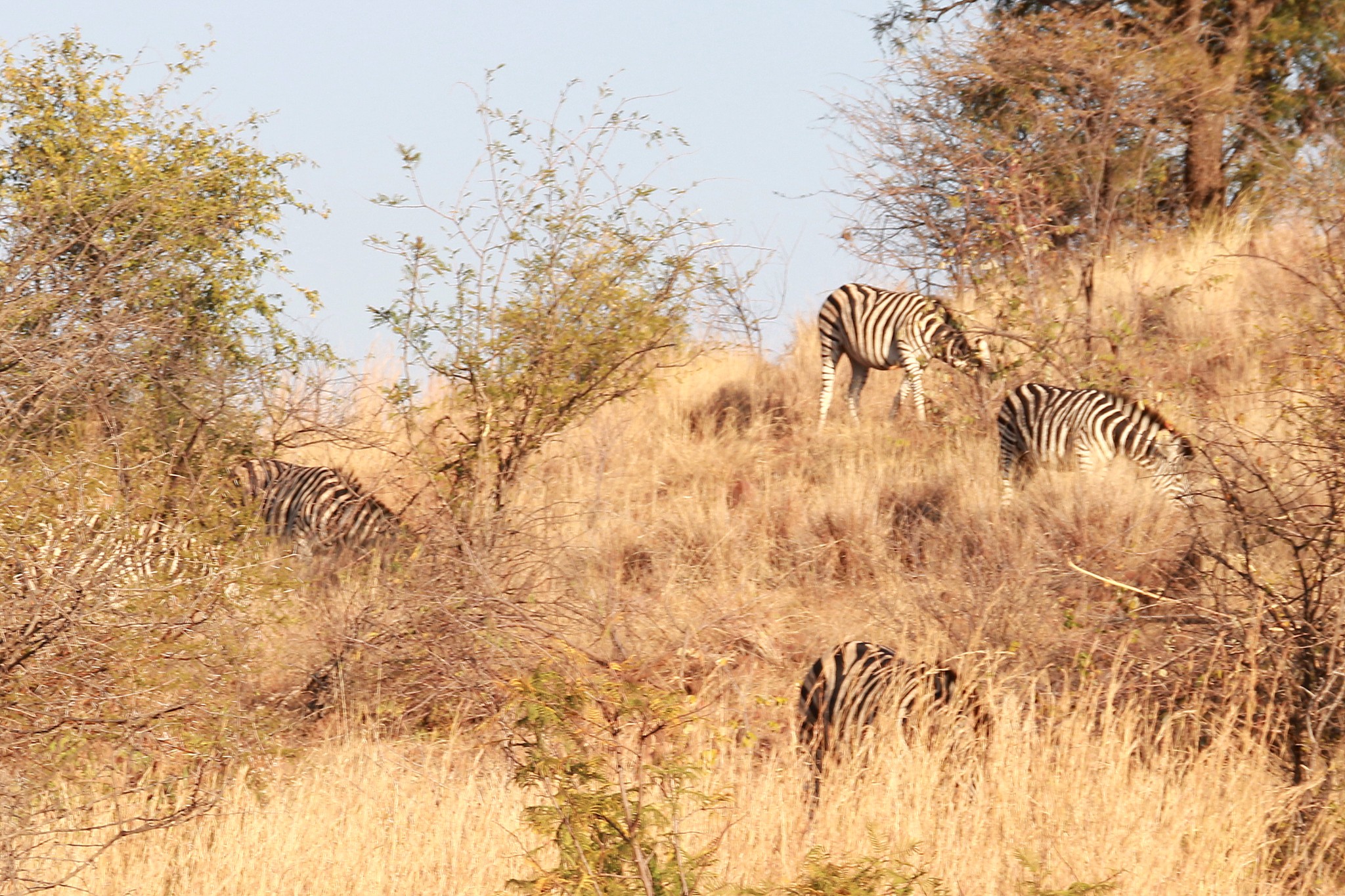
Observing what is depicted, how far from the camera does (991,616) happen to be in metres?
7.78

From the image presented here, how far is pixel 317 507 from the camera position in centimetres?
1052

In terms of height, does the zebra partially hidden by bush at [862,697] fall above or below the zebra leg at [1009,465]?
below

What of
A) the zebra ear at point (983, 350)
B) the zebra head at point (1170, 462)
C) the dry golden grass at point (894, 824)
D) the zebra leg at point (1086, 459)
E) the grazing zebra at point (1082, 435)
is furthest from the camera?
the zebra ear at point (983, 350)

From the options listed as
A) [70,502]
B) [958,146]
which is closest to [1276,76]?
[958,146]

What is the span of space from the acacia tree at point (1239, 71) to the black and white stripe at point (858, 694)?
10.4 metres

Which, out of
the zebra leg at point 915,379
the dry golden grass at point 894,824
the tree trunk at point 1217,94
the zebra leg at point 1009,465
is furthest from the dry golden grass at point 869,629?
the tree trunk at point 1217,94

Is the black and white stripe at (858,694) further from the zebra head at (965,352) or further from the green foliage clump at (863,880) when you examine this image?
the zebra head at (965,352)

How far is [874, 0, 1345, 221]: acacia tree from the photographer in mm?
15836

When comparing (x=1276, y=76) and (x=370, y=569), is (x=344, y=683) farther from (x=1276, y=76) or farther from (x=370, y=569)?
(x=1276, y=76)

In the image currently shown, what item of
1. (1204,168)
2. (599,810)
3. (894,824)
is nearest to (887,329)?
(1204,168)

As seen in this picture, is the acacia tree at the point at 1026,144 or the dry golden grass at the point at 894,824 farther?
the acacia tree at the point at 1026,144

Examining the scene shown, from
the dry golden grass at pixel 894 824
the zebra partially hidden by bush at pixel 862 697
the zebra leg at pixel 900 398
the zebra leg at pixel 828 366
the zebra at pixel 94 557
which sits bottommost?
the dry golden grass at pixel 894 824

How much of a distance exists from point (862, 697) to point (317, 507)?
5.10 meters

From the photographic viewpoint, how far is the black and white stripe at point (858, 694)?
655 cm
